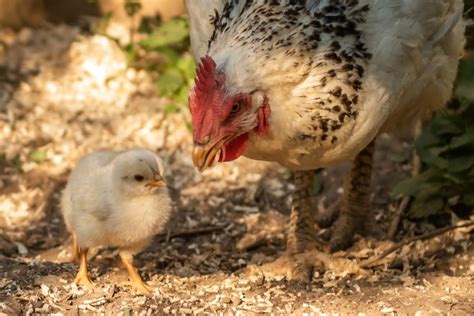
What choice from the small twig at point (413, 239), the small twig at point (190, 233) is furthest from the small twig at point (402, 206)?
the small twig at point (190, 233)

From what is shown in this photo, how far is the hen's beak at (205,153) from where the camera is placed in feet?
10.0

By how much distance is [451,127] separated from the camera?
430cm

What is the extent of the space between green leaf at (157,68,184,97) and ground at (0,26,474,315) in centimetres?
12

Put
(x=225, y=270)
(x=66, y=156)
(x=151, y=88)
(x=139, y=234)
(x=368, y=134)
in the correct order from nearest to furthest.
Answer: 1. (x=368, y=134)
2. (x=139, y=234)
3. (x=225, y=270)
4. (x=66, y=156)
5. (x=151, y=88)

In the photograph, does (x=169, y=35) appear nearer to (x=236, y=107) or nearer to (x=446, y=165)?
(x=446, y=165)

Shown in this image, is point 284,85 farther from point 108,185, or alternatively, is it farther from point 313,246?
point 313,246

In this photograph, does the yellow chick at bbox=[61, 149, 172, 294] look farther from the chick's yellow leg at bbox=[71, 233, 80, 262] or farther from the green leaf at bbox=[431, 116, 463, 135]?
the green leaf at bbox=[431, 116, 463, 135]

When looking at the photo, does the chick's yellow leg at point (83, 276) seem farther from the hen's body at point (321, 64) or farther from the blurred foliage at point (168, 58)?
the blurred foliage at point (168, 58)

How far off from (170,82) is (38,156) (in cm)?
97

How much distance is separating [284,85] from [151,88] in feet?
9.21

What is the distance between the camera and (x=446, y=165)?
13.8 feet

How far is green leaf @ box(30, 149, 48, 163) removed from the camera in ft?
17.1

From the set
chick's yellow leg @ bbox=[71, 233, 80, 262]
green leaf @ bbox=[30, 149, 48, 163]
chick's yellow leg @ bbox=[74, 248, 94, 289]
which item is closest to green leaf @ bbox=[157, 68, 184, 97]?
green leaf @ bbox=[30, 149, 48, 163]

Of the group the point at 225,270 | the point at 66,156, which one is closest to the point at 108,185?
the point at 225,270
